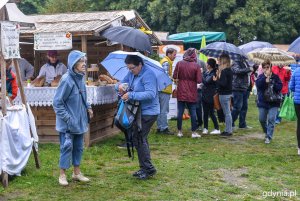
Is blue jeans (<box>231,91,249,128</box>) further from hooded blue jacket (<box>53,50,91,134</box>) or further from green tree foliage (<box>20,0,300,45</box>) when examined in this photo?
green tree foliage (<box>20,0,300,45</box>)

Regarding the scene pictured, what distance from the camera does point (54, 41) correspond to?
9.00m

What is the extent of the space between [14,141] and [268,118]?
5.09 meters

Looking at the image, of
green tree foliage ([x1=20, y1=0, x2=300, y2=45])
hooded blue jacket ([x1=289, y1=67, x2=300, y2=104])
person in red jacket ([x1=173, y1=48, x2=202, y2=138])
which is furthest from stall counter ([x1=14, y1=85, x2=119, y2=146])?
green tree foliage ([x1=20, y1=0, x2=300, y2=45])

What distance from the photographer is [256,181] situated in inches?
268

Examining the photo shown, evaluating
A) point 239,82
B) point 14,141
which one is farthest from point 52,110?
→ point 239,82

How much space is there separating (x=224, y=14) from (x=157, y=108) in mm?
17807

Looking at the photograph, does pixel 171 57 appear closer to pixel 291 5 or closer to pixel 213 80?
pixel 213 80

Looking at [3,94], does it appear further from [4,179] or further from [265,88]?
[265,88]

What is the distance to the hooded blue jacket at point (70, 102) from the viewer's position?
20.2ft

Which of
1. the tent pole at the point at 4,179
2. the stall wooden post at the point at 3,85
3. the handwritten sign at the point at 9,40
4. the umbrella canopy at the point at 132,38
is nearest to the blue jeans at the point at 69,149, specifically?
the tent pole at the point at 4,179

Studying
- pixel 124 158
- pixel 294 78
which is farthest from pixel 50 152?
pixel 294 78

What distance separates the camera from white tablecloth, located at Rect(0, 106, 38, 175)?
6.51 metres

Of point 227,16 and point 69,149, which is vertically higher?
point 227,16

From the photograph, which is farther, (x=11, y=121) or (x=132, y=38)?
(x=132, y=38)
